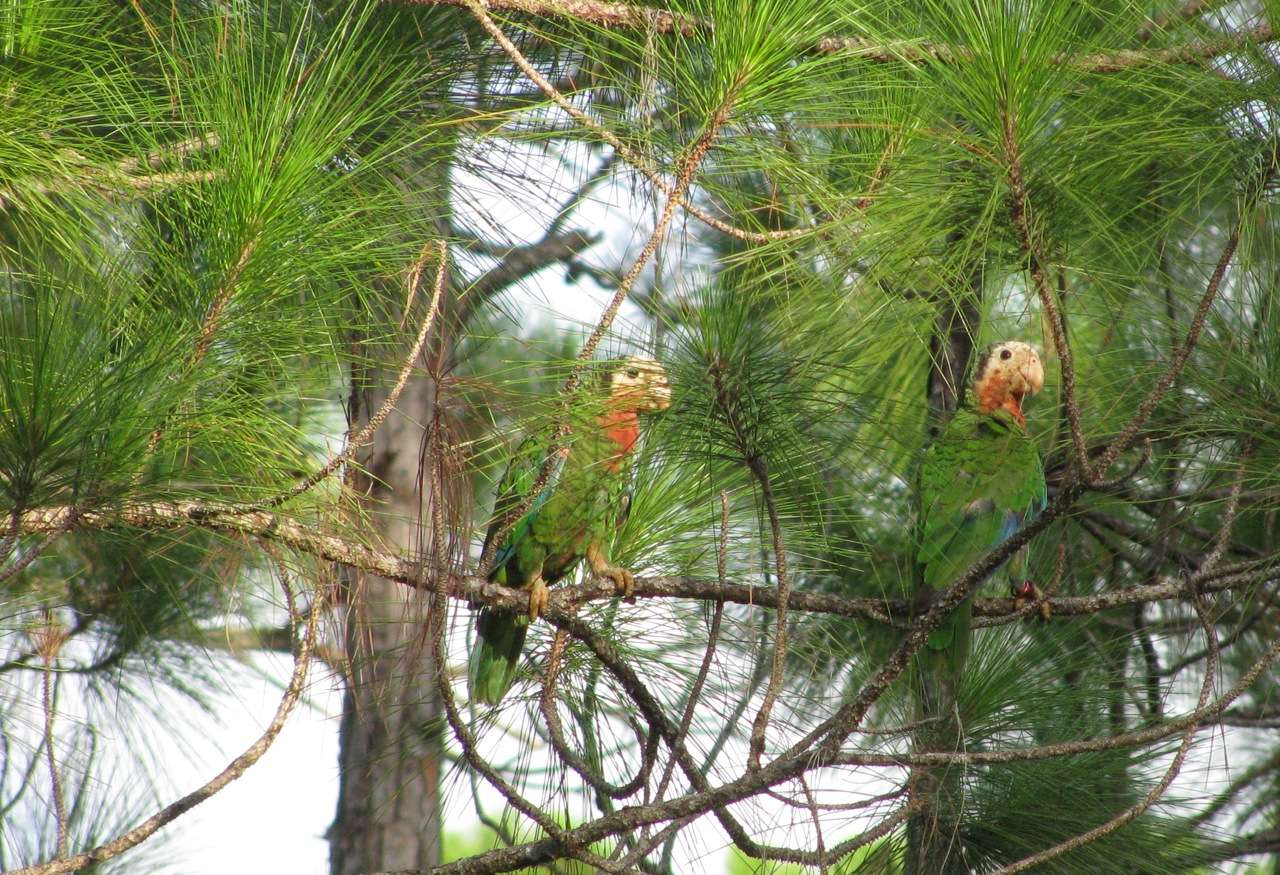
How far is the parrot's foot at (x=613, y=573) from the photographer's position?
6.24ft

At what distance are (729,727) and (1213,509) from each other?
4.53 ft

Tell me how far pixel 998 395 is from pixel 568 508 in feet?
3.39

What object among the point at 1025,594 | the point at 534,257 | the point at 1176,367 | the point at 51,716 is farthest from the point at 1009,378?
the point at 51,716

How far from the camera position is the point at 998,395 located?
8.30 feet

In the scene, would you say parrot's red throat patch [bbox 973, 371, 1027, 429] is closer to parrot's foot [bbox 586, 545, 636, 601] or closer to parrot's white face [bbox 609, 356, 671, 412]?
parrot's foot [bbox 586, 545, 636, 601]

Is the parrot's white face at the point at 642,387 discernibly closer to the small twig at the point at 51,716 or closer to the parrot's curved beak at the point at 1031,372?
the small twig at the point at 51,716

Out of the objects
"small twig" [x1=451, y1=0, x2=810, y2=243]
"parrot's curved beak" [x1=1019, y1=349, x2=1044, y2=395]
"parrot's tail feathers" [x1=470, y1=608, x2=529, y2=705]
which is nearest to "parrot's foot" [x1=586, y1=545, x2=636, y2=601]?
"parrot's tail feathers" [x1=470, y1=608, x2=529, y2=705]

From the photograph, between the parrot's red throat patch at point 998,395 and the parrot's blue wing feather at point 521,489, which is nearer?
the parrot's blue wing feather at point 521,489

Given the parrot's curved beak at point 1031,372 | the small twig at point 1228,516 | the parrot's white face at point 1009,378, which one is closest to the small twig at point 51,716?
the small twig at point 1228,516

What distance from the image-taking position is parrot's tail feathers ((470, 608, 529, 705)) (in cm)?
218

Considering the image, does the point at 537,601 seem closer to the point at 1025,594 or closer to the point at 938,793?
the point at 938,793

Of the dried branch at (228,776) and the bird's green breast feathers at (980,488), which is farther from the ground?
the bird's green breast feathers at (980,488)

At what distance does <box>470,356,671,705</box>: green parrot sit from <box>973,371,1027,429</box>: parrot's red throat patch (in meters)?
0.92

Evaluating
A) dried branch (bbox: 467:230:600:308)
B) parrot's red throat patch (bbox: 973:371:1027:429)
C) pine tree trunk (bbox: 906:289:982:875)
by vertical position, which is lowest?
pine tree trunk (bbox: 906:289:982:875)
